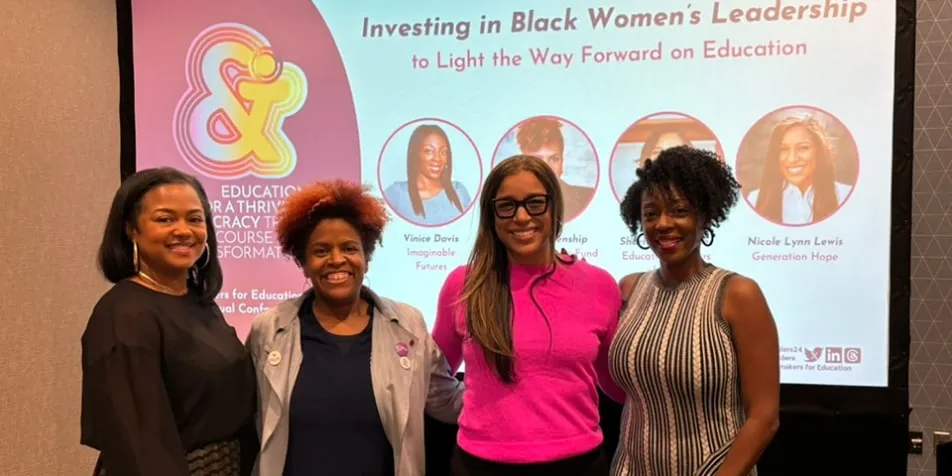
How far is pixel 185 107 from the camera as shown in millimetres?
2818

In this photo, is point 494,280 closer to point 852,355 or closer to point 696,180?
point 696,180

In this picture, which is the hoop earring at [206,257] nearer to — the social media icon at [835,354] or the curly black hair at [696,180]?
the curly black hair at [696,180]

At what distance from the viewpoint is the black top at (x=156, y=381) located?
57.6 inches

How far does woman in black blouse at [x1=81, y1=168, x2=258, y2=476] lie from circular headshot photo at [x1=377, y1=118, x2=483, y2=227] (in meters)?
0.94

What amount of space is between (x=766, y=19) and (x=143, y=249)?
207cm

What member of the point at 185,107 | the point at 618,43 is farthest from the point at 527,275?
the point at 185,107

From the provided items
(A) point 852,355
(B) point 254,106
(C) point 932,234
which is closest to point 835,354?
(A) point 852,355

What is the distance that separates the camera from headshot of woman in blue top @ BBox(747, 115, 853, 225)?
229 cm

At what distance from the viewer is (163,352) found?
1.57 metres

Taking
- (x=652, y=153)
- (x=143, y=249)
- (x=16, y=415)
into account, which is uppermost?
(x=652, y=153)

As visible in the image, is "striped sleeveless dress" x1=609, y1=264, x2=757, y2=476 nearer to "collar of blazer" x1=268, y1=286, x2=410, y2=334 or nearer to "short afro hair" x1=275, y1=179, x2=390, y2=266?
"collar of blazer" x1=268, y1=286, x2=410, y2=334

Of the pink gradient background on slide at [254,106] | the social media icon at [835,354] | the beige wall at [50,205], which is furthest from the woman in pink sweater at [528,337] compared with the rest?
the beige wall at [50,205]

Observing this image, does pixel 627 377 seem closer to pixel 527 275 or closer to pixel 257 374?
pixel 527 275

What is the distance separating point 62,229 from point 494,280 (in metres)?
1.83
